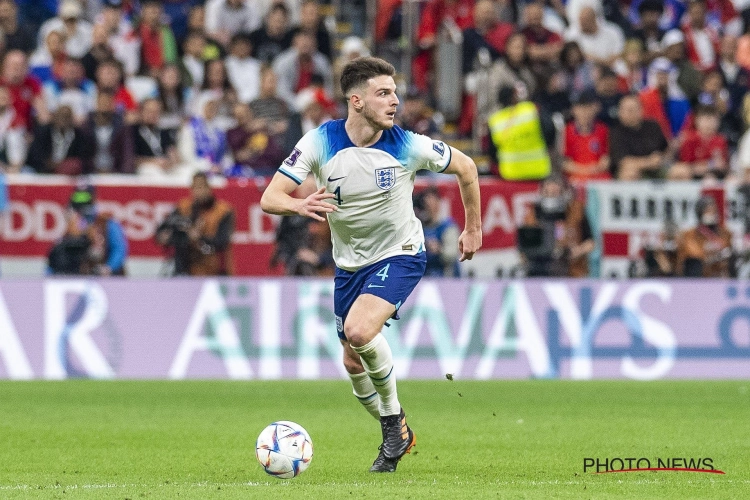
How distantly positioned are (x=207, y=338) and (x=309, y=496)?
28.0 ft

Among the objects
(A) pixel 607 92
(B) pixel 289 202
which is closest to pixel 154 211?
(A) pixel 607 92

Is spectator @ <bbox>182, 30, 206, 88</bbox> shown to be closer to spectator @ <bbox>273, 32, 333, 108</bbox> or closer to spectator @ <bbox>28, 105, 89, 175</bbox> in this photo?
spectator @ <bbox>273, 32, 333, 108</bbox>

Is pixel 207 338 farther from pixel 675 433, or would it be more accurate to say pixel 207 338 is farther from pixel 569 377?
pixel 675 433

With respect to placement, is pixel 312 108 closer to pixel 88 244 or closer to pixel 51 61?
pixel 88 244

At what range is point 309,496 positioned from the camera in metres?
7.69

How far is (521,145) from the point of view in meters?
18.1

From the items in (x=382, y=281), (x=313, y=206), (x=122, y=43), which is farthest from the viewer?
(x=122, y=43)

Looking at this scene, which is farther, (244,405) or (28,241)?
(28,241)

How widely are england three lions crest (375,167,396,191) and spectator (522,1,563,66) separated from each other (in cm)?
1143

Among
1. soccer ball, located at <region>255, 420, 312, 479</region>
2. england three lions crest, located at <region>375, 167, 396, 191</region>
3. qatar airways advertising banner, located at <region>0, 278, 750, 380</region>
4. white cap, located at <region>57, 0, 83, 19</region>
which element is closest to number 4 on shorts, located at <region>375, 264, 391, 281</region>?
england three lions crest, located at <region>375, 167, 396, 191</region>

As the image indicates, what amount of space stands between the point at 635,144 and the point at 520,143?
176cm

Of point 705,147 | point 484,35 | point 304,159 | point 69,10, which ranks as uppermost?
point 69,10

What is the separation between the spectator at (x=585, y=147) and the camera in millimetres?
18500

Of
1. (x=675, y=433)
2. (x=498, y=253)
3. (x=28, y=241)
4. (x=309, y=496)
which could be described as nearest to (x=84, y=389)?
(x=28, y=241)
